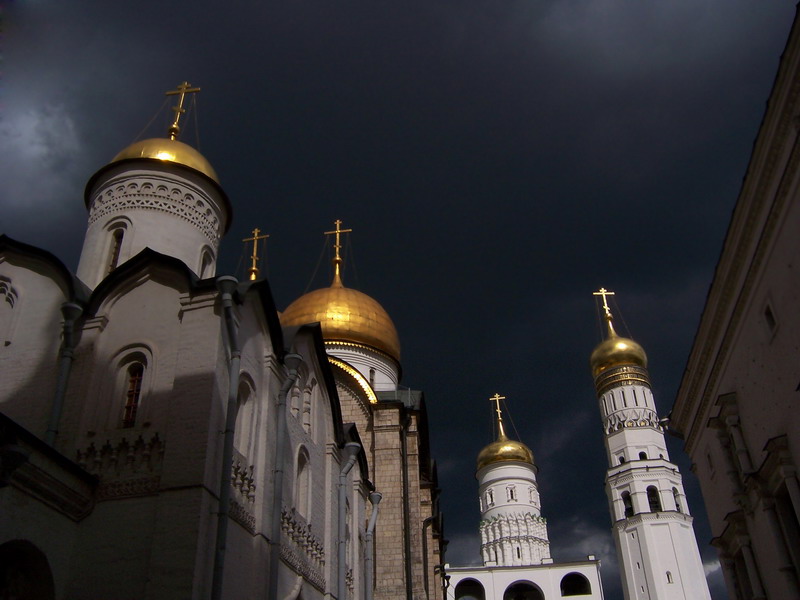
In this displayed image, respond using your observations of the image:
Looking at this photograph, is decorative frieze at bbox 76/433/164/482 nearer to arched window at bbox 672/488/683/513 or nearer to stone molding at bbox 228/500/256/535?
stone molding at bbox 228/500/256/535

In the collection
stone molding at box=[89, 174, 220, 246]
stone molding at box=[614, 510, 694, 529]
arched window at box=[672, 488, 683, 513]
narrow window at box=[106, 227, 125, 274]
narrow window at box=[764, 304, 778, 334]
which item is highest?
arched window at box=[672, 488, 683, 513]

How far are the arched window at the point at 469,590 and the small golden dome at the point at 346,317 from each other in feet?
90.7

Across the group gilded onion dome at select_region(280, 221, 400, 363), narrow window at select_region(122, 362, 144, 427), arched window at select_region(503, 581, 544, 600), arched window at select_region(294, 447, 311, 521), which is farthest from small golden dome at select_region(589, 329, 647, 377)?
narrow window at select_region(122, 362, 144, 427)

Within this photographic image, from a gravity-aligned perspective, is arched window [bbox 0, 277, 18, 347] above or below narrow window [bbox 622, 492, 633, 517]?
below

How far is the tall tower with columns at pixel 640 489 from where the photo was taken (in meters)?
36.3

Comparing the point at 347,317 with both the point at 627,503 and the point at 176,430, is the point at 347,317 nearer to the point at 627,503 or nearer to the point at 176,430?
the point at 176,430

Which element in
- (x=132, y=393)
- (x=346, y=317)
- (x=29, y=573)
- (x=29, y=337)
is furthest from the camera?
(x=346, y=317)

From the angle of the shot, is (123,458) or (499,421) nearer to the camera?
(123,458)

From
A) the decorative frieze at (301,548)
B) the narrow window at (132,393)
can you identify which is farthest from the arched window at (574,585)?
the narrow window at (132,393)

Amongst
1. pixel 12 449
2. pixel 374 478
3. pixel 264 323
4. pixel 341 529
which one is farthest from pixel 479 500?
pixel 12 449

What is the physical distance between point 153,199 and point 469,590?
3930 cm

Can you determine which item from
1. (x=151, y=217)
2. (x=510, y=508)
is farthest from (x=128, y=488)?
(x=510, y=508)

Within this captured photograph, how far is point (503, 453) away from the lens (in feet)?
169

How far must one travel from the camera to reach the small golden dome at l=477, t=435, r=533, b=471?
51438mm
